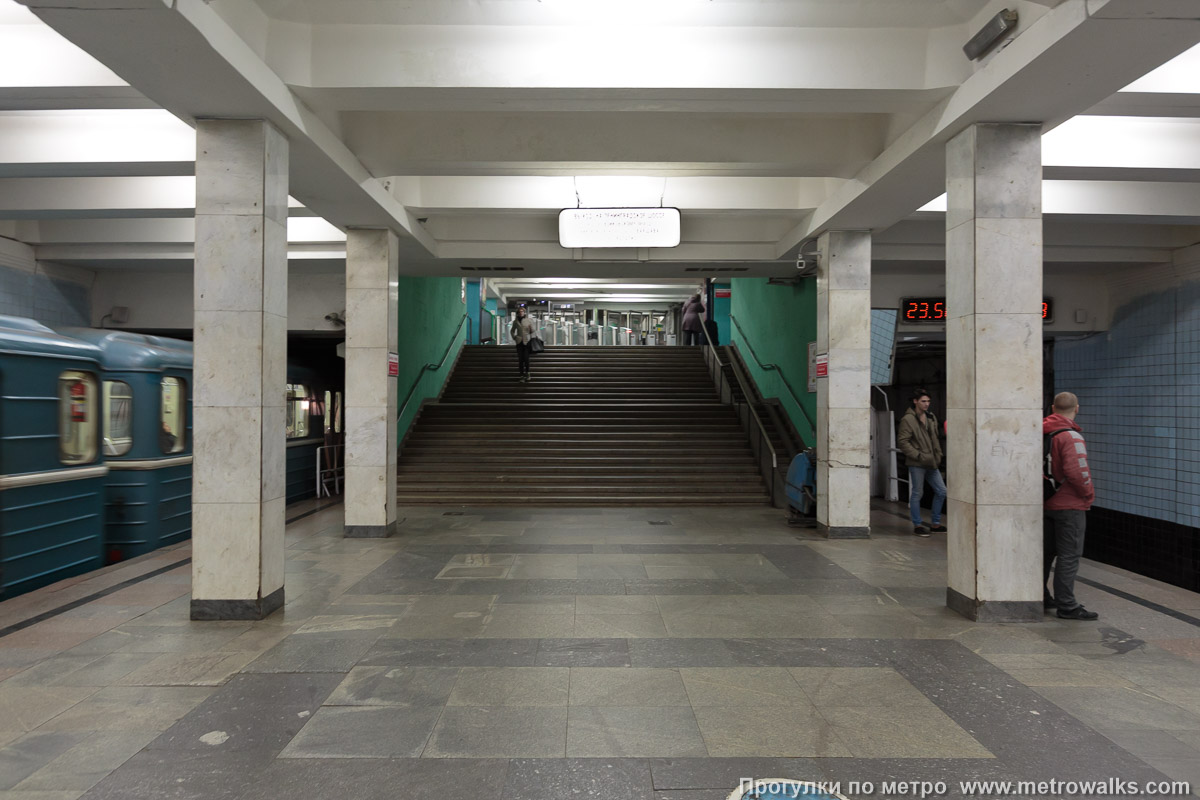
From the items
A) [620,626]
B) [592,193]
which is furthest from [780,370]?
[620,626]

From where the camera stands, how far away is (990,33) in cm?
462

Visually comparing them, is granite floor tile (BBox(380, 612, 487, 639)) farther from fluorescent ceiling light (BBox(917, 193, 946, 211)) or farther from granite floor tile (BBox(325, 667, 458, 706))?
fluorescent ceiling light (BBox(917, 193, 946, 211))

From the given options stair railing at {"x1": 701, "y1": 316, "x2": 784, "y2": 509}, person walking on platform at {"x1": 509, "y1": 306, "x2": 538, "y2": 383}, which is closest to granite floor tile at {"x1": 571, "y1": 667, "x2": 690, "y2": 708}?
stair railing at {"x1": 701, "y1": 316, "x2": 784, "y2": 509}

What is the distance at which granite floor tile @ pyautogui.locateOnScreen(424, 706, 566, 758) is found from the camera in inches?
123

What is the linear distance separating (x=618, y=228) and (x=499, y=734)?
6540 mm

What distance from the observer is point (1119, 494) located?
11.0 metres

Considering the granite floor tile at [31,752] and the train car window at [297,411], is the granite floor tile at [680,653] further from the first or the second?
the train car window at [297,411]

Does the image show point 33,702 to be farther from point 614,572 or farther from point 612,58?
point 612,58

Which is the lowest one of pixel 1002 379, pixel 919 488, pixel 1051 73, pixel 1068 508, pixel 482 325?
pixel 919 488

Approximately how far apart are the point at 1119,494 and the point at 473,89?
437 inches

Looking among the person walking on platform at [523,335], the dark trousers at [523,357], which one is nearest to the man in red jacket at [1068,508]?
the person walking on platform at [523,335]

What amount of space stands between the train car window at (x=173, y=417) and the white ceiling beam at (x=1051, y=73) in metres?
7.79

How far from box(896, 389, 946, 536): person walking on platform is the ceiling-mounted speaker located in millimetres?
4981

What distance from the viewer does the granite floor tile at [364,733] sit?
10.3 feet
